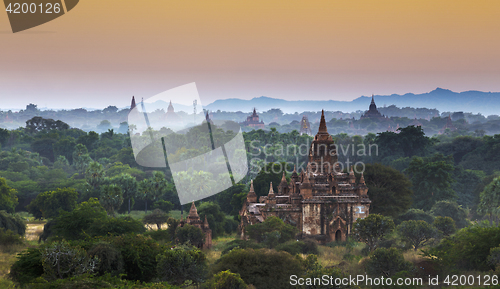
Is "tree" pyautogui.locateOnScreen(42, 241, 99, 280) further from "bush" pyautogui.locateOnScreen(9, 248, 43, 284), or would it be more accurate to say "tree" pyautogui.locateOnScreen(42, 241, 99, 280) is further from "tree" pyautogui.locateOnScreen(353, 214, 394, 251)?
"tree" pyautogui.locateOnScreen(353, 214, 394, 251)

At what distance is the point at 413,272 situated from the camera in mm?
29906

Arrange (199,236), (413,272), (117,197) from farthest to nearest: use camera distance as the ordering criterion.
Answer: (117,197) → (199,236) → (413,272)

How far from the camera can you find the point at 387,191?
50.1m

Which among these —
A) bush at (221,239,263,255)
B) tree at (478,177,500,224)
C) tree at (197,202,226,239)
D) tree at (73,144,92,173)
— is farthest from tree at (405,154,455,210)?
tree at (73,144,92,173)

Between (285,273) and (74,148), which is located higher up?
(74,148)

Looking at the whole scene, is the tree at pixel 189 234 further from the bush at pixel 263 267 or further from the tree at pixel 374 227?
the tree at pixel 374 227

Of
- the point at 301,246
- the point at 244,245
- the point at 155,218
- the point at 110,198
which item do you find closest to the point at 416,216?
the point at 301,246

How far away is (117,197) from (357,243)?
1043 inches

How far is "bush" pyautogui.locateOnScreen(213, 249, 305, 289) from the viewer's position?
2664cm

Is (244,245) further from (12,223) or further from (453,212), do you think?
(453,212)

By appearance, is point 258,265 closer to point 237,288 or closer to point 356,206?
point 237,288

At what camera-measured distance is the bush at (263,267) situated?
87.4 feet

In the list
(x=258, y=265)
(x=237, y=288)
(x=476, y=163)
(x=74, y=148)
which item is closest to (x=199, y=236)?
(x=258, y=265)

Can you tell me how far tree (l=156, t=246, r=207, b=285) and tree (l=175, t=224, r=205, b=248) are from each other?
437 inches
